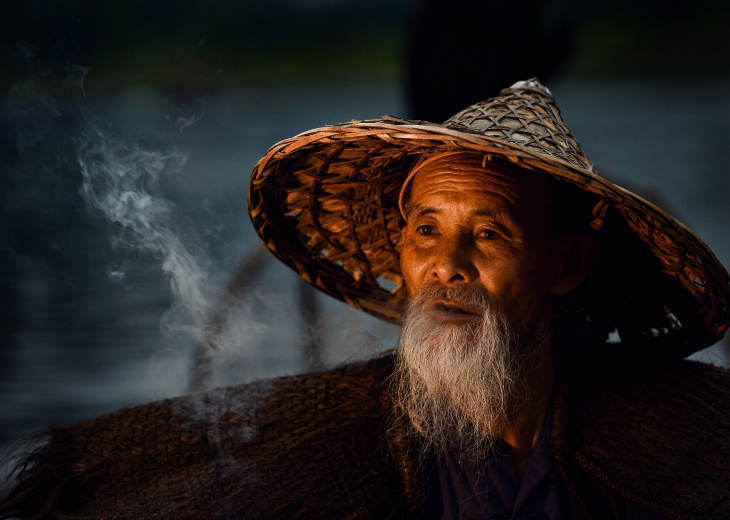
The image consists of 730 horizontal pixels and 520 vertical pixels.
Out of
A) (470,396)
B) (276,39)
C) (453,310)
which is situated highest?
(276,39)

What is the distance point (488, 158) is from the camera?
6.87 ft

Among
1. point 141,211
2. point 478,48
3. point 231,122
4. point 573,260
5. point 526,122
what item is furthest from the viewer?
point 231,122

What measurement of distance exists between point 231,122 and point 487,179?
229 centimetres

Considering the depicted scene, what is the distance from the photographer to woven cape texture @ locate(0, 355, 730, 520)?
1.88m

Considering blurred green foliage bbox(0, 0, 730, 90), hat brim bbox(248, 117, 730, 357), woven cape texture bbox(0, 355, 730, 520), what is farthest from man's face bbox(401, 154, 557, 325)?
blurred green foliage bbox(0, 0, 730, 90)

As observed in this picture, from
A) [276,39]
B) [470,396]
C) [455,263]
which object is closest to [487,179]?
[455,263]

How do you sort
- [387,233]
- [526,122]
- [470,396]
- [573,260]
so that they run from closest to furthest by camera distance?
[526,122] → [470,396] → [573,260] → [387,233]

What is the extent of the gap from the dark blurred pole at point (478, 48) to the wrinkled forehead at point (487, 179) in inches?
50.5

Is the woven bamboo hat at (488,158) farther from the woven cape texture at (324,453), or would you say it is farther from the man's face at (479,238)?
the woven cape texture at (324,453)

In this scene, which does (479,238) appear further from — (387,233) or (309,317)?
(309,317)

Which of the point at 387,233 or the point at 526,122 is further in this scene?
the point at 387,233

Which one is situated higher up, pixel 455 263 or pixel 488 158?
pixel 488 158

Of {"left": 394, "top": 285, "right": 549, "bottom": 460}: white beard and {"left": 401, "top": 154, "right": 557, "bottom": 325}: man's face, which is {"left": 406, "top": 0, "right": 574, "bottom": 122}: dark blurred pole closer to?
{"left": 401, "top": 154, "right": 557, "bottom": 325}: man's face

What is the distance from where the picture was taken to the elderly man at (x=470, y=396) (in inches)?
75.8
